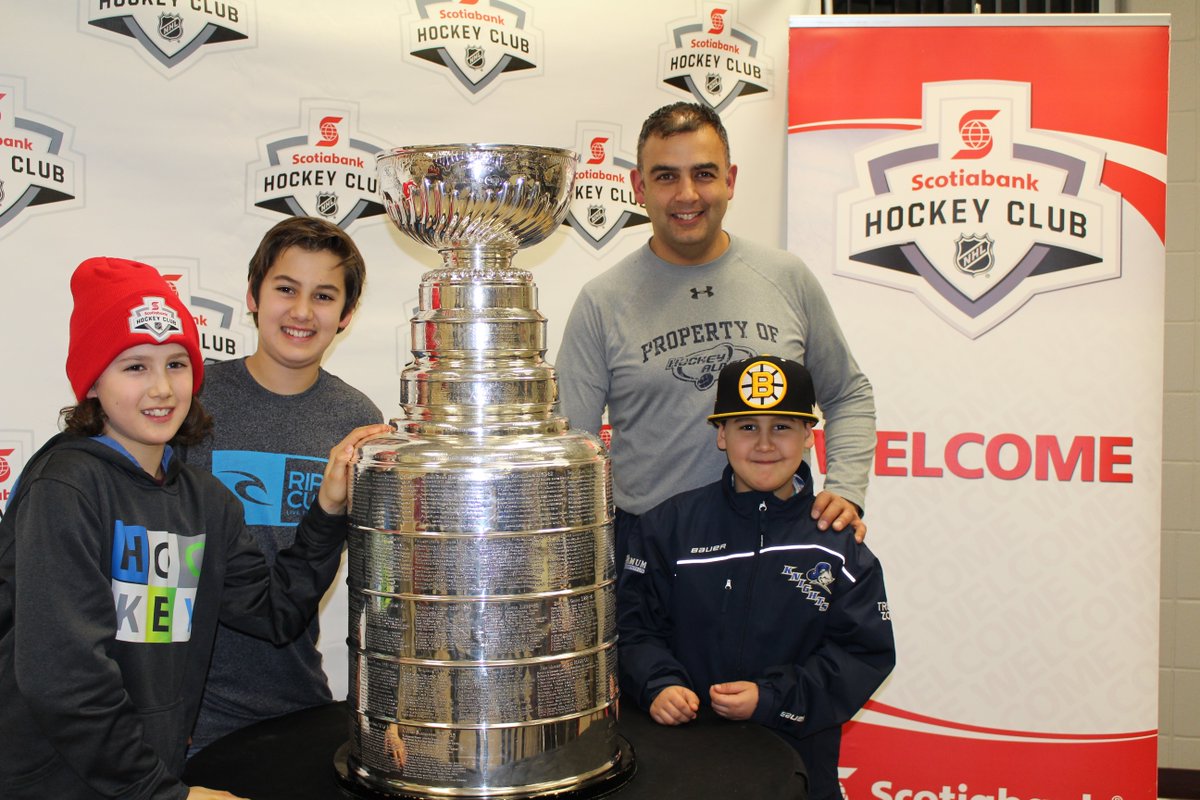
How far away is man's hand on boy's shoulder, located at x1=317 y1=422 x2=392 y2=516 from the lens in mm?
1562

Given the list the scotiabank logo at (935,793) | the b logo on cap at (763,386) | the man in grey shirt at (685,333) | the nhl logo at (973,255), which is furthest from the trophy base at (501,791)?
the nhl logo at (973,255)

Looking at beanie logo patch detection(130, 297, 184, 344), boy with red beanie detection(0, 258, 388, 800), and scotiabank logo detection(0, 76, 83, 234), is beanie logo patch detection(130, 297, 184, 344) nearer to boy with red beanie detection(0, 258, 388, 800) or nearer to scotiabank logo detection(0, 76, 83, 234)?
boy with red beanie detection(0, 258, 388, 800)

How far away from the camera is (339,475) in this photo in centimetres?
157

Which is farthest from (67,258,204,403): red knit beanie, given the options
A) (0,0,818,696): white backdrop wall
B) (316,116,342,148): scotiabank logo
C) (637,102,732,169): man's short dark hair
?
(316,116,342,148): scotiabank logo

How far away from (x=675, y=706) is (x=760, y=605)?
1.08 ft

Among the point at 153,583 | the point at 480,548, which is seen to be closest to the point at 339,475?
the point at 153,583

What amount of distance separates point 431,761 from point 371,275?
210 cm

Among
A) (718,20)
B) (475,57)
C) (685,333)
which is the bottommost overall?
(685,333)

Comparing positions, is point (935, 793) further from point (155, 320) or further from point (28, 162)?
point (28, 162)

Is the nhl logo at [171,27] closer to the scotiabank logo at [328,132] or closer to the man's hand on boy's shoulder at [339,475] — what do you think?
the scotiabank logo at [328,132]

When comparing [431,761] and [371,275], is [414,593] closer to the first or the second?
[431,761]

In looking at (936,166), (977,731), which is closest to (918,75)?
(936,166)

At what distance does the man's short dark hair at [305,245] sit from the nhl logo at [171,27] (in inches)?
49.4

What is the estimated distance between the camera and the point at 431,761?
1.24 m
